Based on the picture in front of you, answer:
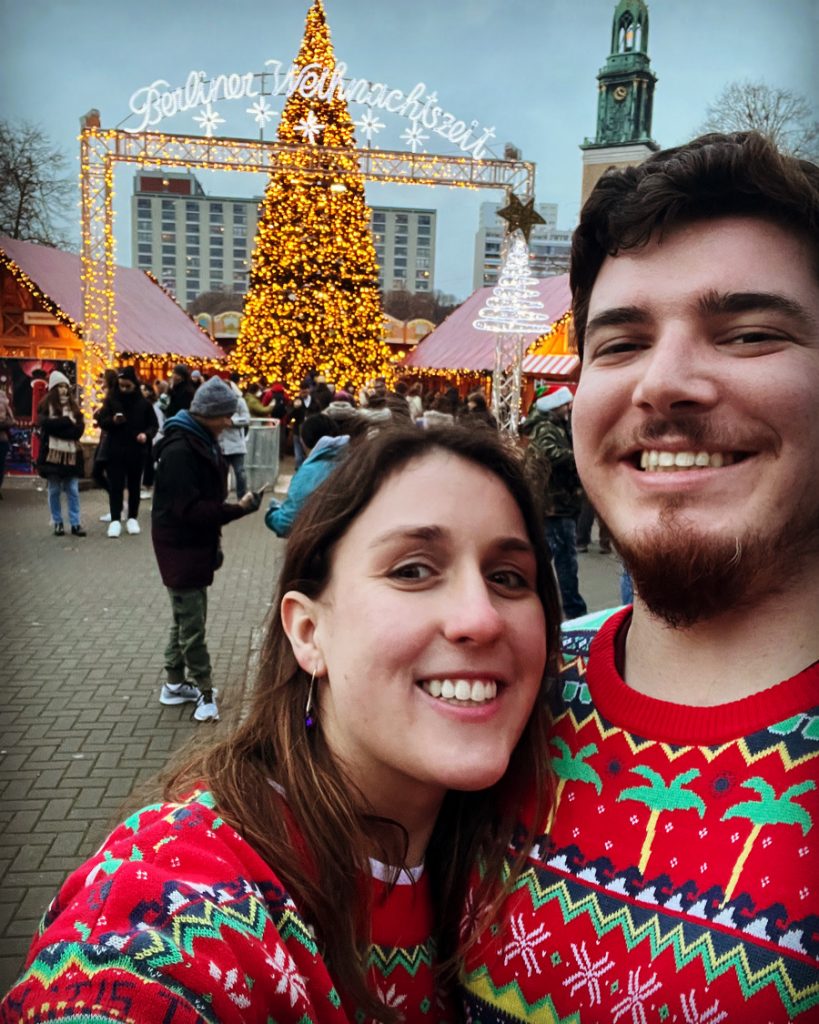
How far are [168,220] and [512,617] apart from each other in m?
128

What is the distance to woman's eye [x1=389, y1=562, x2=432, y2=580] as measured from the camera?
56.0 inches

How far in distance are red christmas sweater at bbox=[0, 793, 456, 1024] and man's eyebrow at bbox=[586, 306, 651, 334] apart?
1.06 metres

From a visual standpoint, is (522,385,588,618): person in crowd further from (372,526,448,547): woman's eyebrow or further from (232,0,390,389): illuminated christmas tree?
(232,0,390,389): illuminated christmas tree

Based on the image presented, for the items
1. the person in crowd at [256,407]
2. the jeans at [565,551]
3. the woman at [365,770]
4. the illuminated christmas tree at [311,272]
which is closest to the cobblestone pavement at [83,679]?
the woman at [365,770]

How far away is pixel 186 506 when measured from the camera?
4.97m

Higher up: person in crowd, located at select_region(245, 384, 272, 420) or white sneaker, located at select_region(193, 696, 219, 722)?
person in crowd, located at select_region(245, 384, 272, 420)

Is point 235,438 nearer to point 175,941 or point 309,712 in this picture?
point 309,712

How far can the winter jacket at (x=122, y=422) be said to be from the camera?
9.48 m

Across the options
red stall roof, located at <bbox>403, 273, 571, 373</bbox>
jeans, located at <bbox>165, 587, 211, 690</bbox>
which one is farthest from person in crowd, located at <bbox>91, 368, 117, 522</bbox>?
red stall roof, located at <bbox>403, 273, 571, 373</bbox>

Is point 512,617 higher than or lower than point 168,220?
lower

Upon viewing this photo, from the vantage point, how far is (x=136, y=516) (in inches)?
417

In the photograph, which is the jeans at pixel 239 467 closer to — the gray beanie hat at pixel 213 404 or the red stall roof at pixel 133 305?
the red stall roof at pixel 133 305

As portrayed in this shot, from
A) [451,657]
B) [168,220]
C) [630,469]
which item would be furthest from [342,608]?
[168,220]

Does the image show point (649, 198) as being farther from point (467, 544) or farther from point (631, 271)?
point (467, 544)
